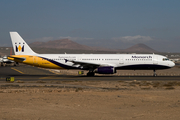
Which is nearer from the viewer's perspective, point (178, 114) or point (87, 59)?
point (178, 114)

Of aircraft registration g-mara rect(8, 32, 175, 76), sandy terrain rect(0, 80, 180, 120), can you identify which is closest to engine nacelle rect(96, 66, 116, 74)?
aircraft registration g-mara rect(8, 32, 175, 76)

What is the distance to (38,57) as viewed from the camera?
1932 inches

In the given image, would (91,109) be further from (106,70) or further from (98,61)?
(98,61)

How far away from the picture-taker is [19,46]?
50656 millimetres

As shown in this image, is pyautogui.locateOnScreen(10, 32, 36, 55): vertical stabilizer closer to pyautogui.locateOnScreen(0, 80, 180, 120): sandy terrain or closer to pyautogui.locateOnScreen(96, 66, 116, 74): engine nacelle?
pyautogui.locateOnScreen(96, 66, 116, 74): engine nacelle

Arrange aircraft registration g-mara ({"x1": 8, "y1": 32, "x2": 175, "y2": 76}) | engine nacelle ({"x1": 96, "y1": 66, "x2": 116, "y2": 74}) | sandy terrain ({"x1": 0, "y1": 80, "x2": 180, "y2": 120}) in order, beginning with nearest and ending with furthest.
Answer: sandy terrain ({"x1": 0, "y1": 80, "x2": 180, "y2": 120}) < engine nacelle ({"x1": 96, "y1": 66, "x2": 116, "y2": 74}) < aircraft registration g-mara ({"x1": 8, "y1": 32, "x2": 175, "y2": 76})

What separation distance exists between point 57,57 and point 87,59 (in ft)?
19.2

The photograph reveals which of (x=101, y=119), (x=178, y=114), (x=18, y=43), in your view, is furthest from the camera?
(x=18, y=43)

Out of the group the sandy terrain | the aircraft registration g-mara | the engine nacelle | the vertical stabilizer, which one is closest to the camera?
the sandy terrain

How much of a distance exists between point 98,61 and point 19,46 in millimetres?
16337

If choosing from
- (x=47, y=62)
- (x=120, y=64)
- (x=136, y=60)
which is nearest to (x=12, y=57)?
(x=47, y=62)

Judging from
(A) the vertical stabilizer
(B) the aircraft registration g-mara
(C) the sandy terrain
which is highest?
(A) the vertical stabilizer

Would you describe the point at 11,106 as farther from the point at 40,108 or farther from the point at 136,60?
the point at 136,60

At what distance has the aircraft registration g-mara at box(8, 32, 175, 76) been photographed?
→ 4700 cm
